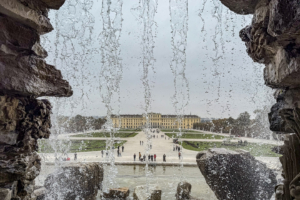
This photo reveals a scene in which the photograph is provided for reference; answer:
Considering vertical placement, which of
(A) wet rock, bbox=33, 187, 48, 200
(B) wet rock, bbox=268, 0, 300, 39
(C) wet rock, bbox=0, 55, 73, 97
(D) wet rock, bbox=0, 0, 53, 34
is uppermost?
(D) wet rock, bbox=0, 0, 53, 34

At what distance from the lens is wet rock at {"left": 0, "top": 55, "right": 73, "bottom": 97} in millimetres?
3047

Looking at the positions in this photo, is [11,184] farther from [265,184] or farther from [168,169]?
[168,169]

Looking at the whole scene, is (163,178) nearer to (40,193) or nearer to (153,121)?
(40,193)

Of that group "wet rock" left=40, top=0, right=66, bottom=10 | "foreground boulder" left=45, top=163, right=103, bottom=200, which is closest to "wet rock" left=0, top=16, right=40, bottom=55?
"wet rock" left=40, top=0, right=66, bottom=10

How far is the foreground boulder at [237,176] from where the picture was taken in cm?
718

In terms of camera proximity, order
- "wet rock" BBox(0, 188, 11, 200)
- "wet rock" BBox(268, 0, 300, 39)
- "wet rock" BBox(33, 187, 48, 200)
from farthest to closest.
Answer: "wet rock" BBox(33, 187, 48, 200) → "wet rock" BBox(0, 188, 11, 200) → "wet rock" BBox(268, 0, 300, 39)

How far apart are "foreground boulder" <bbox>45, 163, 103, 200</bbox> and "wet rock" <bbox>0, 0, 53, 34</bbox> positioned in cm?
515

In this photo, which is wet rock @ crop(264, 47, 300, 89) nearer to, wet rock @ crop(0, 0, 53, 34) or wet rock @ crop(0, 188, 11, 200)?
wet rock @ crop(0, 0, 53, 34)

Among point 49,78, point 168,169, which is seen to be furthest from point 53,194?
point 168,169

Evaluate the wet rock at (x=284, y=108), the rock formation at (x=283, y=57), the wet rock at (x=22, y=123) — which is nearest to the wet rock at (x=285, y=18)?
the rock formation at (x=283, y=57)

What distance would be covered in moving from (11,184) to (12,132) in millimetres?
814

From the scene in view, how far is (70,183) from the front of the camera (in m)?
6.91

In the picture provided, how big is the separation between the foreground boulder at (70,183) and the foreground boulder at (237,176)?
14.4 ft

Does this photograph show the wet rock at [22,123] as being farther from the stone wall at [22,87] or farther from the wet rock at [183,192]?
the wet rock at [183,192]
